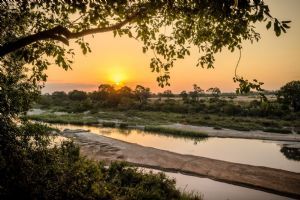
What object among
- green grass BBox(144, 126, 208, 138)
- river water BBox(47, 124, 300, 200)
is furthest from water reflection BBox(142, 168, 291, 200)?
green grass BBox(144, 126, 208, 138)

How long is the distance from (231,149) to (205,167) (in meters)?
11.9

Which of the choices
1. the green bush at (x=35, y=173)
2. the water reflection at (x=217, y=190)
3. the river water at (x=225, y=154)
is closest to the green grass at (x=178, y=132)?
the river water at (x=225, y=154)

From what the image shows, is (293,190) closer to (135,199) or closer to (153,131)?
(135,199)

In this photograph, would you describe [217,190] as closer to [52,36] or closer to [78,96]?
[52,36]

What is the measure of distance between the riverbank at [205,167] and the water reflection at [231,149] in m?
3.65

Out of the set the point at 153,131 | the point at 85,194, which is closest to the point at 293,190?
the point at 85,194

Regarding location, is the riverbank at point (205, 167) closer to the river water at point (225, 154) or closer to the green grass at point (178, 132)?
the river water at point (225, 154)

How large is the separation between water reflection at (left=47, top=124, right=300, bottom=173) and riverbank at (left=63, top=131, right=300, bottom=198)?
12.0ft

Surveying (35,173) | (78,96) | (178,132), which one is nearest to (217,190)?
(35,173)

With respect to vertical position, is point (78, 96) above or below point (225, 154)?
above

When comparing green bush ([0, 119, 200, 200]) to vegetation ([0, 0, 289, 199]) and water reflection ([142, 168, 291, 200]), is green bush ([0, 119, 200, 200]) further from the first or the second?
water reflection ([142, 168, 291, 200])

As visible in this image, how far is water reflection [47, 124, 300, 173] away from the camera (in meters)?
30.1

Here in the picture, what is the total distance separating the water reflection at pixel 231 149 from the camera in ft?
98.9

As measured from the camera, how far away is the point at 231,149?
36.6m
